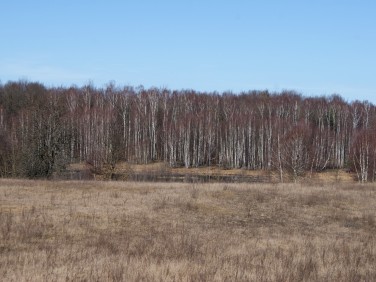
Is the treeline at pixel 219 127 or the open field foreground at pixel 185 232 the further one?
the treeline at pixel 219 127

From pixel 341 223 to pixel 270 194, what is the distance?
6.19 m

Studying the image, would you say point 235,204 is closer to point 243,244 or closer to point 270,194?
point 270,194

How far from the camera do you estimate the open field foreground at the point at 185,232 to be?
29.6 feet

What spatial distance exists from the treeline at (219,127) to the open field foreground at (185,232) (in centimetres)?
2497

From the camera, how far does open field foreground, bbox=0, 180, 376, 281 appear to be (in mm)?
9023

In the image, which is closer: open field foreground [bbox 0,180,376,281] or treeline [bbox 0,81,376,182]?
open field foreground [bbox 0,180,376,281]

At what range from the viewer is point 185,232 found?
49.9ft

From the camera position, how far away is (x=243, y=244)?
1316cm

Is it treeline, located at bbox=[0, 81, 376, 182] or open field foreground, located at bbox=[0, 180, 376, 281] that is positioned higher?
treeline, located at bbox=[0, 81, 376, 182]

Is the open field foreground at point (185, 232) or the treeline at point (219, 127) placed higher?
the treeline at point (219, 127)

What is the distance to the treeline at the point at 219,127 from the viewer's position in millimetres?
59812

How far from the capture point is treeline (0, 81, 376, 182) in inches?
2355

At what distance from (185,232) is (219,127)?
215 feet

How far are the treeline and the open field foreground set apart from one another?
25.0 metres
